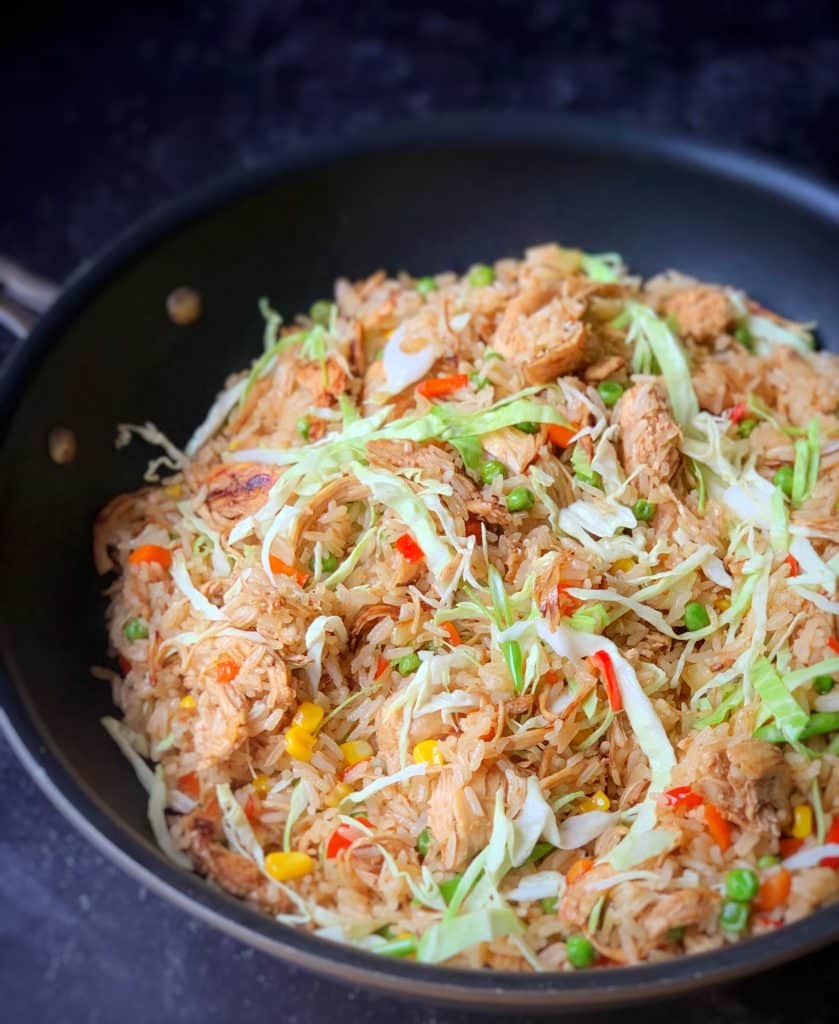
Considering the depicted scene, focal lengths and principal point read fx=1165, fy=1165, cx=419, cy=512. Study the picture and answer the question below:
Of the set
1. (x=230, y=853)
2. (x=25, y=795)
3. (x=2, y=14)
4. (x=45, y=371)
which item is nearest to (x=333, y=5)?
(x=2, y=14)

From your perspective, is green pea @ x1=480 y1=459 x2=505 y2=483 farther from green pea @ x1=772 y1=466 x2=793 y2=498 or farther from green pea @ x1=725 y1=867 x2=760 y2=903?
green pea @ x1=725 y1=867 x2=760 y2=903

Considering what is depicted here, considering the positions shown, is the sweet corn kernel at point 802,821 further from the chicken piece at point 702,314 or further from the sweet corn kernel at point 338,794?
the chicken piece at point 702,314

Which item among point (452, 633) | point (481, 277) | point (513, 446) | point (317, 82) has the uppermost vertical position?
point (317, 82)

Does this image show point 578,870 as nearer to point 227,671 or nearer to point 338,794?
point 338,794

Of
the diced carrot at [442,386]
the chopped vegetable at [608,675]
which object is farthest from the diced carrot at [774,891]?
the diced carrot at [442,386]

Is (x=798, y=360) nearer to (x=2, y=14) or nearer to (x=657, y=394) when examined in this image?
(x=657, y=394)

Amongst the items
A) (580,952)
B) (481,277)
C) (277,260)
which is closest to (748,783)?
(580,952)

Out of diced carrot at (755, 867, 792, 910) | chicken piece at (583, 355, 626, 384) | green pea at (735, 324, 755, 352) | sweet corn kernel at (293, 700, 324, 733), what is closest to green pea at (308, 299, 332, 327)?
chicken piece at (583, 355, 626, 384)

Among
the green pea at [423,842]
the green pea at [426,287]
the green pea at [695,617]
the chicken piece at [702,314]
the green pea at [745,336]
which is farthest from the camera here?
the green pea at [426,287]
